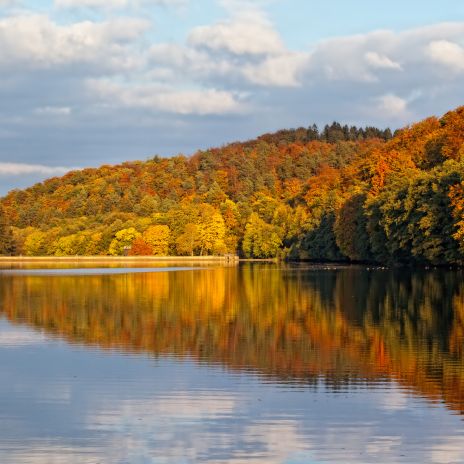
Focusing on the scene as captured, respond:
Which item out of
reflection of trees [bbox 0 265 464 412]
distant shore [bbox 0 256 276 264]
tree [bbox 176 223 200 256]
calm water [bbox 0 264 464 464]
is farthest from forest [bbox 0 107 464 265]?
calm water [bbox 0 264 464 464]

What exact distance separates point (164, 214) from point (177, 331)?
128m

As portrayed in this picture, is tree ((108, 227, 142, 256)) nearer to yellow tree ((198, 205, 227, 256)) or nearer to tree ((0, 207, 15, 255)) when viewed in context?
yellow tree ((198, 205, 227, 256))

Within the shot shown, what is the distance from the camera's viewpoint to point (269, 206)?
148750mm

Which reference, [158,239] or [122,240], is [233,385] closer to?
[158,239]

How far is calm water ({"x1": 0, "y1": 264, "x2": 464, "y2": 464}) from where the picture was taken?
11.3m

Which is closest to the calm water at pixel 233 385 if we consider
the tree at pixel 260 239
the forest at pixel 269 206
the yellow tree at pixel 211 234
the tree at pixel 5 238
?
the forest at pixel 269 206

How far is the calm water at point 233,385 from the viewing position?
11297mm

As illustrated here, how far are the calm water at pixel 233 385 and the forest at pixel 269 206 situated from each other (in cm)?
3723

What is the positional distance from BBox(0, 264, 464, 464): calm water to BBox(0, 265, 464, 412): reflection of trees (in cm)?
6

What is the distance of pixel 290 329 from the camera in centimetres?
2495

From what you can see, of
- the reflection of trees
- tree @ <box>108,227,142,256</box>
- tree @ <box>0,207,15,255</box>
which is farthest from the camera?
tree @ <box>108,227,142,256</box>

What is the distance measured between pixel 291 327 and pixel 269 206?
405 ft

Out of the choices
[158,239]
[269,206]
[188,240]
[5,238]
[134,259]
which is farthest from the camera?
[269,206]

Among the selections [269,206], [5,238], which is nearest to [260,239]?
[269,206]
